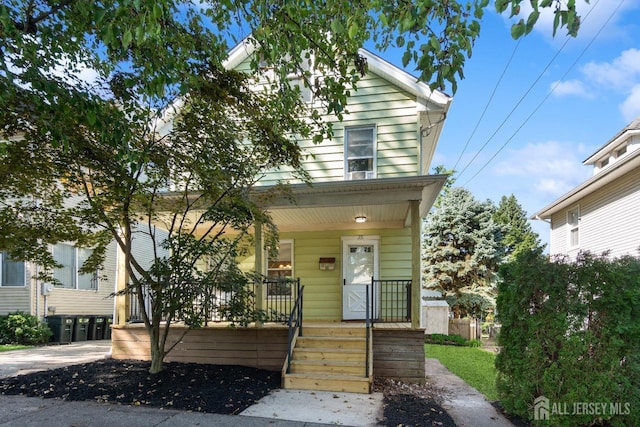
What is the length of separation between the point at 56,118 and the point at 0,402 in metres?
3.89

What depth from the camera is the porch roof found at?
704 cm

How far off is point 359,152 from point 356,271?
292cm

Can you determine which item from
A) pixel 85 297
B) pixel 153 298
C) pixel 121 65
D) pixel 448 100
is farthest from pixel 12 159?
pixel 85 297

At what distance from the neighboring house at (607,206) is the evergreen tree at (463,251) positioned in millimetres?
2140

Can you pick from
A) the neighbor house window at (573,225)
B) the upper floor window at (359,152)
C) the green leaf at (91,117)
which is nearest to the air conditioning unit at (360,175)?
the upper floor window at (359,152)

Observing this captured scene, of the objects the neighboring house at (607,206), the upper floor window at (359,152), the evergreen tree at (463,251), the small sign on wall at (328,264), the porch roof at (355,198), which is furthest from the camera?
the evergreen tree at (463,251)

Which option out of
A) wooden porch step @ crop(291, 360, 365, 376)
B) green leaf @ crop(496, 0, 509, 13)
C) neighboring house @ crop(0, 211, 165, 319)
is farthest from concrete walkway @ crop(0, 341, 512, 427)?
neighboring house @ crop(0, 211, 165, 319)

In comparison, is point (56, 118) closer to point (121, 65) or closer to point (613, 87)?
point (121, 65)

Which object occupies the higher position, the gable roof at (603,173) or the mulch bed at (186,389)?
the gable roof at (603,173)

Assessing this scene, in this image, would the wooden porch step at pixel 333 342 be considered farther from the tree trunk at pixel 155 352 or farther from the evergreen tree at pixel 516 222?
the evergreen tree at pixel 516 222

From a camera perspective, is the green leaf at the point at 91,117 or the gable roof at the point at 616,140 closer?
the green leaf at the point at 91,117

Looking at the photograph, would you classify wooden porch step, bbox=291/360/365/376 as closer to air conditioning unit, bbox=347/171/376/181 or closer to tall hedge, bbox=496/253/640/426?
tall hedge, bbox=496/253/640/426

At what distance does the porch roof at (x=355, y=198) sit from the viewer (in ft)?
23.1

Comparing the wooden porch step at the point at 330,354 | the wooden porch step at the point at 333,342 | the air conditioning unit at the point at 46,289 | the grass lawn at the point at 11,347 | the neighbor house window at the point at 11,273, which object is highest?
the neighbor house window at the point at 11,273
